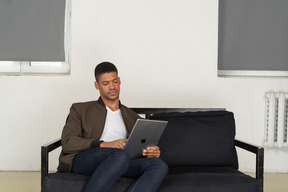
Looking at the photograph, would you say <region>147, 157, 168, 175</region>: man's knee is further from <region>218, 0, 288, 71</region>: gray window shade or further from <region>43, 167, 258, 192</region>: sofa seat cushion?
<region>218, 0, 288, 71</region>: gray window shade

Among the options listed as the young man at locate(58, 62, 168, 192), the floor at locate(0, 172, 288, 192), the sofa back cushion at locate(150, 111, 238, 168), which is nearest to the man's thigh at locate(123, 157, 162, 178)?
the young man at locate(58, 62, 168, 192)

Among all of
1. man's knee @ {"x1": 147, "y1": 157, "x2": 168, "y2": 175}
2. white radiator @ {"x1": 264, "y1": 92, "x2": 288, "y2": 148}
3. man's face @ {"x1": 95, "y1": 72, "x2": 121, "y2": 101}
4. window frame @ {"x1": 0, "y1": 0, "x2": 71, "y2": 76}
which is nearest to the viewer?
man's knee @ {"x1": 147, "y1": 157, "x2": 168, "y2": 175}

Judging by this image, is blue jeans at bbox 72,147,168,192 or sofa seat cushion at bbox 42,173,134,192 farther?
sofa seat cushion at bbox 42,173,134,192

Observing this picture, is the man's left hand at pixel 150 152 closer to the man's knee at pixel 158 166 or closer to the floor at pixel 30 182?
the man's knee at pixel 158 166

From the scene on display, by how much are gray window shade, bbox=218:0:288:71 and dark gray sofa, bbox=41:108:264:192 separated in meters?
1.35

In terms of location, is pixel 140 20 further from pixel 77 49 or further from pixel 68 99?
pixel 68 99

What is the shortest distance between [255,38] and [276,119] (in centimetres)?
88

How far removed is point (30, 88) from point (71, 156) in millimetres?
1790

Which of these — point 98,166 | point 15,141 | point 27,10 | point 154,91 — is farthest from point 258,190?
point 27,10

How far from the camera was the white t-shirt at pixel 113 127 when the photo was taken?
2.34 meters

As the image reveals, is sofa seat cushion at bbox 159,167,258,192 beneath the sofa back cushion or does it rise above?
beneath

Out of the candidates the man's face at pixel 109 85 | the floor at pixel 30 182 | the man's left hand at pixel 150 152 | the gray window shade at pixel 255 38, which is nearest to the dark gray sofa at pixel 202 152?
the man's left hand at pixel 150 152

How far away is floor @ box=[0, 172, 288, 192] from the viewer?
3146 mm

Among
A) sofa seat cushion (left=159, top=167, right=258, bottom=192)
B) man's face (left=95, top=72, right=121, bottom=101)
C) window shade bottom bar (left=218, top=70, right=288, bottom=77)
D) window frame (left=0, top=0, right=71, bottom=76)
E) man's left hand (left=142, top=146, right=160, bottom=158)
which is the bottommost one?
sofa seat cushion (left=159, top=167, right=258, bottom=192)
